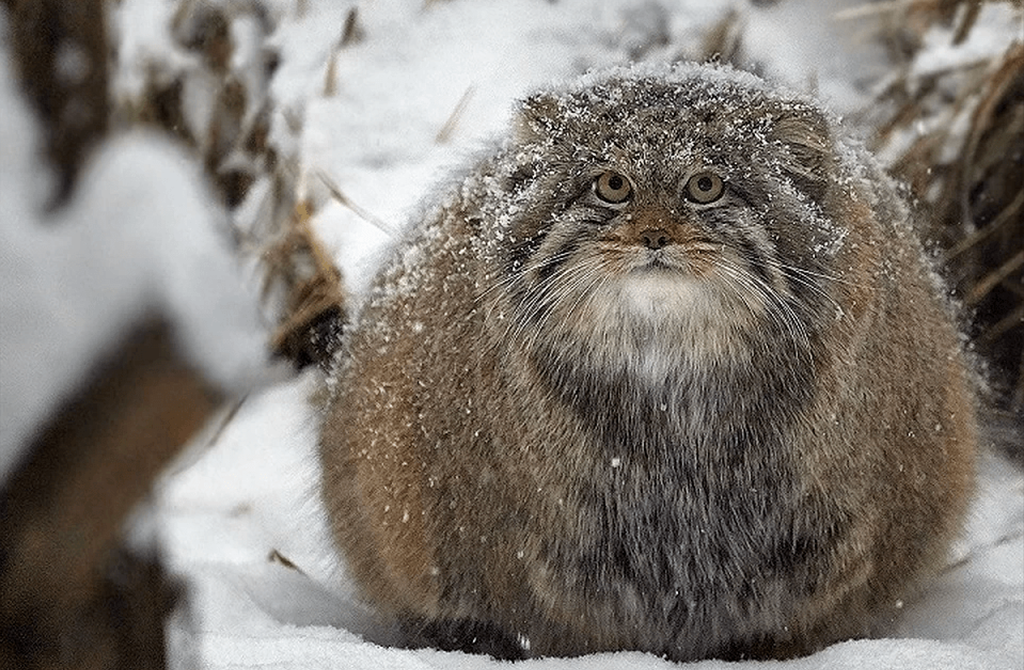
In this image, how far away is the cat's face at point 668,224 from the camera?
2662 mm

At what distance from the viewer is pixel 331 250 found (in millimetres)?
4414

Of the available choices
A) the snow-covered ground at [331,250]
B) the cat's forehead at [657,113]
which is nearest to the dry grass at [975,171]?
the snow-covered ground at [331,250]

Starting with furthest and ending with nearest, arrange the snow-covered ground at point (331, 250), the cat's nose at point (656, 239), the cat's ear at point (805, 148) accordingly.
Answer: the cat's ear at point (805, 148) < the cat's nose at point (656, 239) < the snow-covered ground at point (331, 250)

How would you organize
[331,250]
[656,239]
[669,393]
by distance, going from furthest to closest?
[331,250] < [669,393] < [656,239]

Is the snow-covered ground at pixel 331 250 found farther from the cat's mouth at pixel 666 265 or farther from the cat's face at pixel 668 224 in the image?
the cat's mouth at pixel 666 265

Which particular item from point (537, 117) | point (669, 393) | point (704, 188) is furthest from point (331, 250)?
point (704, 188)

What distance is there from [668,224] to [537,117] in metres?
0.43

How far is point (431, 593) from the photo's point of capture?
320cm

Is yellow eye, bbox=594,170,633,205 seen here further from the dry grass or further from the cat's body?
the dry grass

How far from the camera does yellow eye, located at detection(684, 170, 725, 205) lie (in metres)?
2.68

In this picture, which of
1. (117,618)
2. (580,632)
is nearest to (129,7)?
(580,632)

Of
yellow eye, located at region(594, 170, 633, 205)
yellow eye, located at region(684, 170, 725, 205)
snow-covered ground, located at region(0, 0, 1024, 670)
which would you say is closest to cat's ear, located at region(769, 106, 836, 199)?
yellow eye, located at region(684, 170, 725, 205)

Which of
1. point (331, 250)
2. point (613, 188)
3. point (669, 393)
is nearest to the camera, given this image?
point (613, 188)

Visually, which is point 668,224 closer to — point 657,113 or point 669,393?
point 657,113
